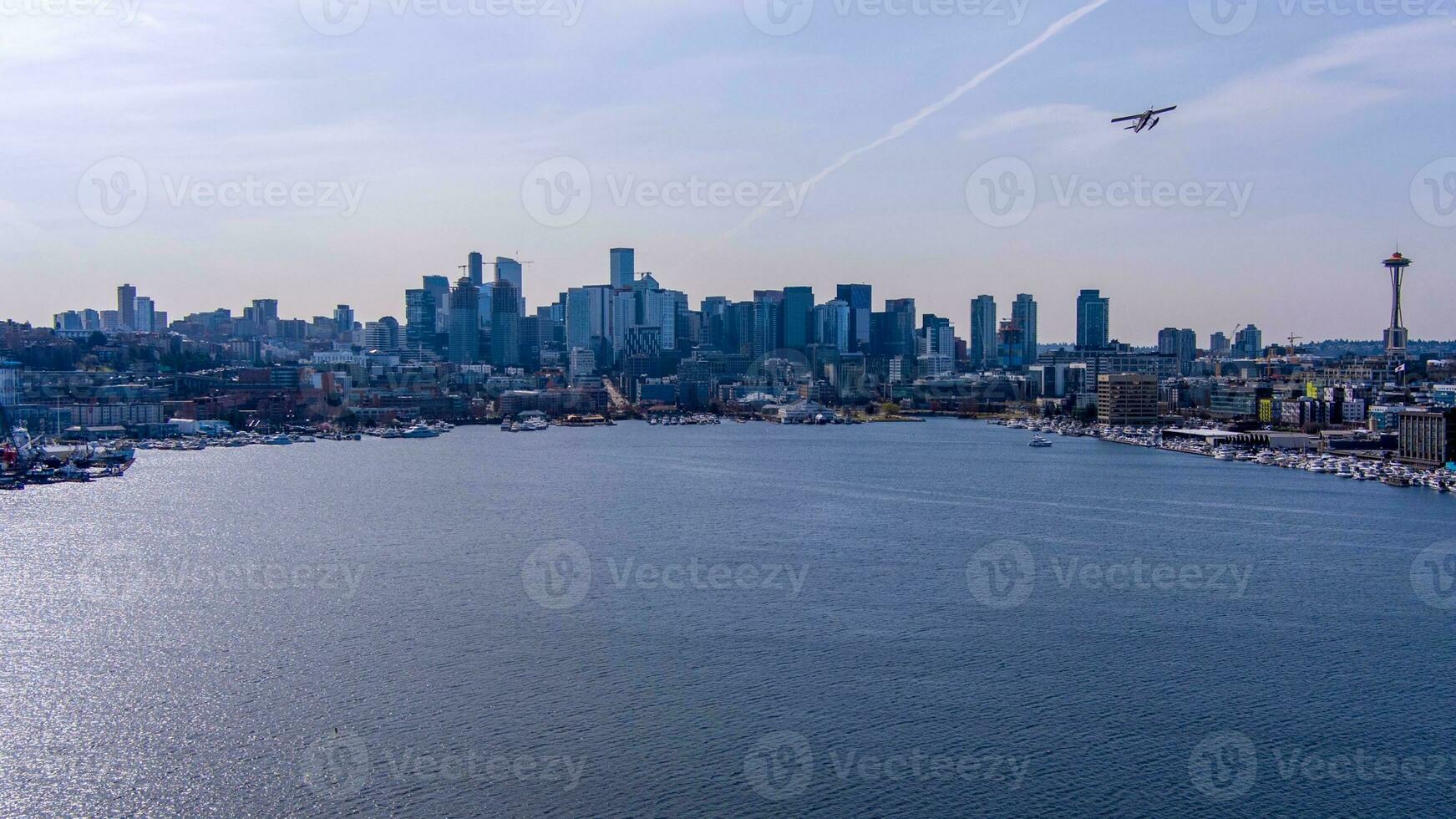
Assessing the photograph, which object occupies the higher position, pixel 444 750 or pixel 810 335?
pixel 810 335

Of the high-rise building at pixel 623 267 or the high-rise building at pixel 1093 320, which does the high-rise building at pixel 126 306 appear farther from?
the high-rise building at pixel 1093 320

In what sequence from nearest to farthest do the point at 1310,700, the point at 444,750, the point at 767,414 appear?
the point at 444,750 → the point at 1310,700 → the point at 767,414

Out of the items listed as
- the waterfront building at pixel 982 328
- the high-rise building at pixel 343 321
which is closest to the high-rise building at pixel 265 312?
the high-rise building at pixel 343 321

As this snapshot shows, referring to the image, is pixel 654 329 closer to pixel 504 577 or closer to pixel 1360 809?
pixel 504 577

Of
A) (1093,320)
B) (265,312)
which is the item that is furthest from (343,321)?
(1093,320)

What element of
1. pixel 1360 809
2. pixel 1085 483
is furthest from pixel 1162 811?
pixel 1085 483

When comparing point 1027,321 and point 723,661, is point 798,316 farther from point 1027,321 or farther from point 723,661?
point 723,661
